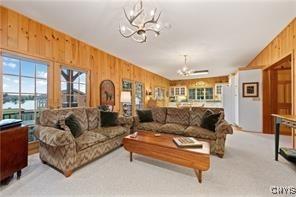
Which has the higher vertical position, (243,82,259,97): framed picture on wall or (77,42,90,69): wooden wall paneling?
(77,42,90,69): wooden wall paneling

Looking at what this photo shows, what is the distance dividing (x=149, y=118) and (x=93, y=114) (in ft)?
4.91

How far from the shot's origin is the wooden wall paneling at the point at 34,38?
10.00ft

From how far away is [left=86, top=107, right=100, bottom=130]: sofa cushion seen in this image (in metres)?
3.28

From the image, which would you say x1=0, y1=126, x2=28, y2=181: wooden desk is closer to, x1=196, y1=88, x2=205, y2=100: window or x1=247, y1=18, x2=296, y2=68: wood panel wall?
x1=247, y1=18, x2=296, y2=68: wood panel wall

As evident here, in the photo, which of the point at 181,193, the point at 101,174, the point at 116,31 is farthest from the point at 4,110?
the point at 181,193

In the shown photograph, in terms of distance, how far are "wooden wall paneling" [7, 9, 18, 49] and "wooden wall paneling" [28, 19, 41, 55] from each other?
0.23 m

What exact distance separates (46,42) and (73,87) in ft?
3.94

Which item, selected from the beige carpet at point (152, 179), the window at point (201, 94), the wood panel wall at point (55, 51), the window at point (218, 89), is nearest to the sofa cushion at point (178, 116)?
the beige carpet at point (152, 179)

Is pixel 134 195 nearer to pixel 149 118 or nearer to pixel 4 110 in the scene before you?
pixel 149 118

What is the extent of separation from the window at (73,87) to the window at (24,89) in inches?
17.7

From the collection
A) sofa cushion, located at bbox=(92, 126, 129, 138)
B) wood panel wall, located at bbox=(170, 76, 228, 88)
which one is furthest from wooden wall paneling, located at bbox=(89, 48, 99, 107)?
wood panel wall, located at bbox=(170, 76, 228, 88)

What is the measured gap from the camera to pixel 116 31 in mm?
3516

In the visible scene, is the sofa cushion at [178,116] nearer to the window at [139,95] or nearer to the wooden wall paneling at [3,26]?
the window at [139,95]

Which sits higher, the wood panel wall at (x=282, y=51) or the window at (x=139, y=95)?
the wood panel wall at (x=282, y=51)
